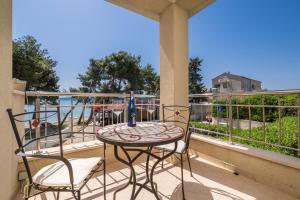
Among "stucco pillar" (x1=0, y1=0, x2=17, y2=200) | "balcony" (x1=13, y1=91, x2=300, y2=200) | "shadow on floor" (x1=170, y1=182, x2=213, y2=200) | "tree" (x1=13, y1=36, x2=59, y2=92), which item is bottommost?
"shadow on floor" (x1=170, y1=182, x2=213, y2=200)

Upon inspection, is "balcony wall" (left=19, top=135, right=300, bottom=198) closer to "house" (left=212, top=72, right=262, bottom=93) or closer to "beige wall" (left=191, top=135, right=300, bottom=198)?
"beige wall" (left=191, top=135, right=300, bottom=198)

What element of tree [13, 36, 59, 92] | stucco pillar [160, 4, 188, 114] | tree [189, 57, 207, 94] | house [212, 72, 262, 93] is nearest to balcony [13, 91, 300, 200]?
stucco pillar [160, 4, 188, 114]

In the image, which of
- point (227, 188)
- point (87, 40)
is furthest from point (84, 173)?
point (87, 40)

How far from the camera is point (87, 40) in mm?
13719

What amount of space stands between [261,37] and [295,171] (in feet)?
77.5

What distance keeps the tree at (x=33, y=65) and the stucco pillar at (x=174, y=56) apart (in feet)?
29.1

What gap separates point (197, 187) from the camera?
186 centimetres

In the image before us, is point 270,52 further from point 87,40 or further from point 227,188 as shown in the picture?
point 227,188

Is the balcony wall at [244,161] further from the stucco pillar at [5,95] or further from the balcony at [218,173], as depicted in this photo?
the stucco pillar at [5,95]

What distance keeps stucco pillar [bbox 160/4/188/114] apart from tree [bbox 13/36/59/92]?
8872mm

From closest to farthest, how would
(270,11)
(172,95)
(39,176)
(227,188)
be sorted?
(39,176) < (227,188) < (172,95) < (270,11)

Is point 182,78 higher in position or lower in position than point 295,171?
higher

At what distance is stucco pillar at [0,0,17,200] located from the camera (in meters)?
1.36

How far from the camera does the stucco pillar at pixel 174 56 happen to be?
2.55m
